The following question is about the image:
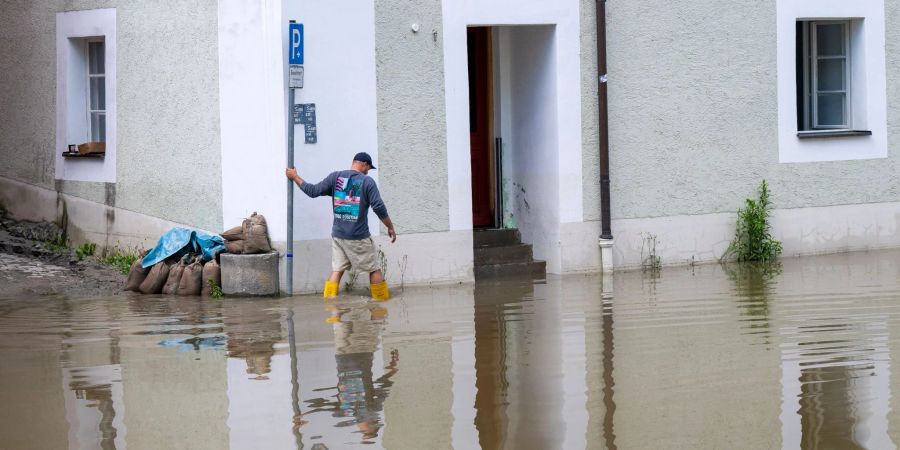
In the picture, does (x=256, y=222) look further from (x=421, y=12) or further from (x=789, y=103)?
(x=789, y=103)

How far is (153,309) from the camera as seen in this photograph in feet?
40.6

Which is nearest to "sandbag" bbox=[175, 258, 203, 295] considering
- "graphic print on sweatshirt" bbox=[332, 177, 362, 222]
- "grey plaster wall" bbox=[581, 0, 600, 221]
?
"graphic print on sweatshirt" bbox=[332, 177, 362, 222]

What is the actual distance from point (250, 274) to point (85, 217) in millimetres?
3510

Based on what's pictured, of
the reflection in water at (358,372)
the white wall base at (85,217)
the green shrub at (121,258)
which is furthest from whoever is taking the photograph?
the white wall base at (85,217)

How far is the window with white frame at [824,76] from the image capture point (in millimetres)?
16500

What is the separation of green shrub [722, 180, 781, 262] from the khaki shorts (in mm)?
4873

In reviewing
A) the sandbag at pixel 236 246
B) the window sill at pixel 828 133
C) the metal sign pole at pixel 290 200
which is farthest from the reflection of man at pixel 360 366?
the window sill at pixel 828 133

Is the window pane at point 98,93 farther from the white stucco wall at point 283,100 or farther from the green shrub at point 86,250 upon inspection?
the white stucco wall at point 283,100

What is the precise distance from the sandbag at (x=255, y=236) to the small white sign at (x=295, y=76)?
1412 mm

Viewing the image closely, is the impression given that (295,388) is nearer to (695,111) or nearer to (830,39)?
(695,111)

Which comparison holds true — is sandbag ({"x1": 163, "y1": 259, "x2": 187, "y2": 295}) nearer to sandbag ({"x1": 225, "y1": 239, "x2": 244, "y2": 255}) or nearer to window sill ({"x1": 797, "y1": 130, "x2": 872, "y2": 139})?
sandbag ({"x1": 225, "y1": 239, "x2": 244, "y2": 255})

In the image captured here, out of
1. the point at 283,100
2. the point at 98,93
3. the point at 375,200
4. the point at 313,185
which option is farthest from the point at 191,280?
the point at 98,93

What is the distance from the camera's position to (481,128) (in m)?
15.6

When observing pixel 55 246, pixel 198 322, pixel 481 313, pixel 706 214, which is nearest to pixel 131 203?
pixel 55 246
